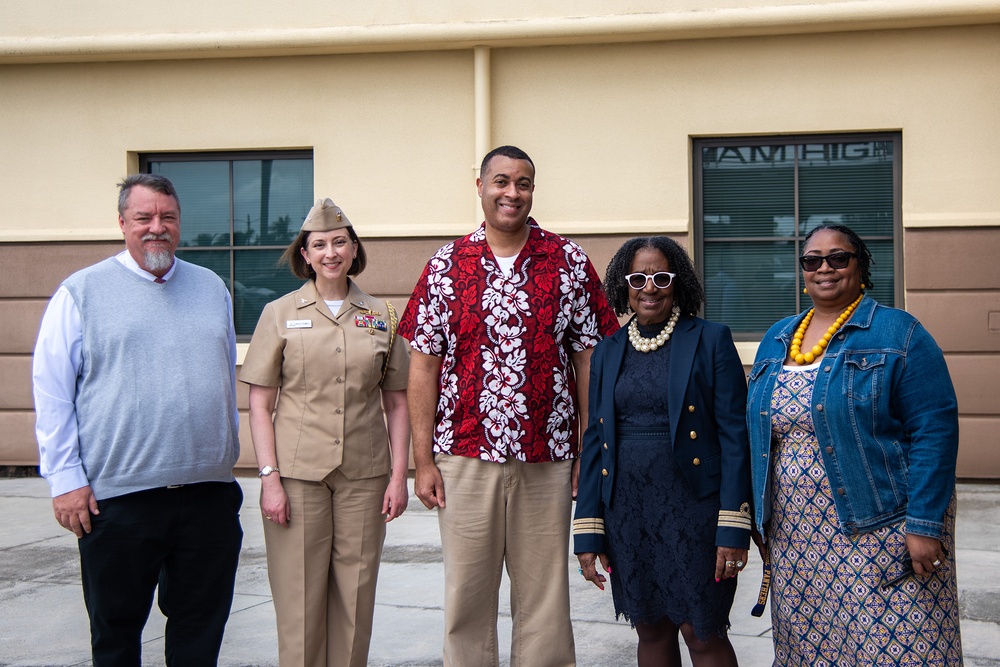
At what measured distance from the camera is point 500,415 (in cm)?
377

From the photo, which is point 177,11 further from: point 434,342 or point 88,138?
point 434,342

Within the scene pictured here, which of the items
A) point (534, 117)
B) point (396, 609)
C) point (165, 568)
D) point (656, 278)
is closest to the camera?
→ point (656, 278)

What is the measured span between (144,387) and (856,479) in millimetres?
2280

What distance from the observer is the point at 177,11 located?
9.08 meters

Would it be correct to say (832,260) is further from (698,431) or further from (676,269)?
(698,431)

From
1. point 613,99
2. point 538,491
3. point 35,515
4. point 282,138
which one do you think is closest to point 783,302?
point 613,99

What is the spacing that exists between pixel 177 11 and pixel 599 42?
358 centimetres

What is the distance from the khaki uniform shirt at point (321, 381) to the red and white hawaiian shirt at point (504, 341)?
0.20m

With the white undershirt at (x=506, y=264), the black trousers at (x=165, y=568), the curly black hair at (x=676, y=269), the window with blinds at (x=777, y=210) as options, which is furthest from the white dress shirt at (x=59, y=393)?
the window with blinds at (x=777, y=210)

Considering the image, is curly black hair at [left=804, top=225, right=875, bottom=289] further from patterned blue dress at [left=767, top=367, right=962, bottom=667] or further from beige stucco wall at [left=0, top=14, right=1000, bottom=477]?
beige stucco wall at [left=0, top=14, right=1000, bottom=477]

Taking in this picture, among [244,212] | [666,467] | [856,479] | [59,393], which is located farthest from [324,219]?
[244,212]

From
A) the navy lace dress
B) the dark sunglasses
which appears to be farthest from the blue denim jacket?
the navy lace dress

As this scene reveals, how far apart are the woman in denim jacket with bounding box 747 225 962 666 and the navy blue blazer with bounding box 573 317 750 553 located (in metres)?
0.08

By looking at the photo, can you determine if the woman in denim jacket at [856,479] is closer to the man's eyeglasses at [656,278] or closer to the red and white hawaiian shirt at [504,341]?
the man's eyeglasses at [656,278]
